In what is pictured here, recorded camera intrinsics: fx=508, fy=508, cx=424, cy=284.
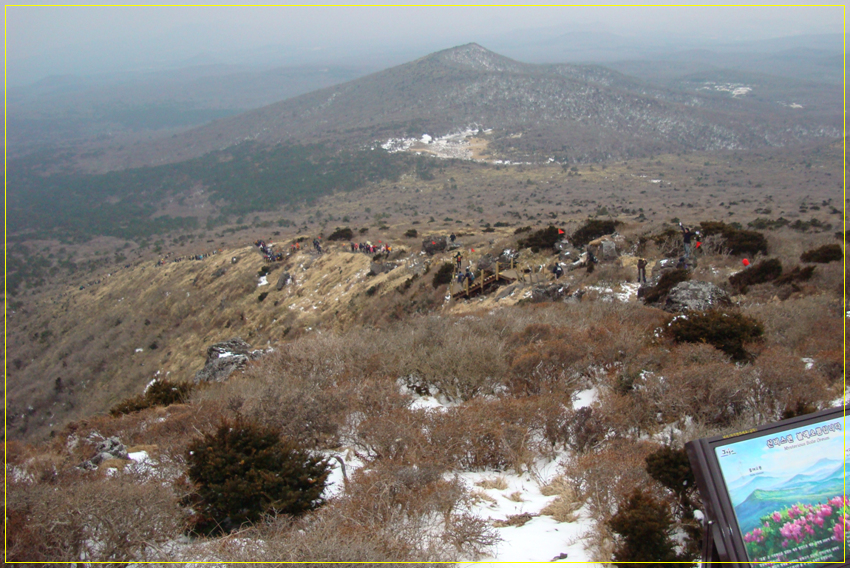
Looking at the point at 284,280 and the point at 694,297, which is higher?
the point at 694,297

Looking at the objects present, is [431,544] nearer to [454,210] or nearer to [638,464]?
[638,464]

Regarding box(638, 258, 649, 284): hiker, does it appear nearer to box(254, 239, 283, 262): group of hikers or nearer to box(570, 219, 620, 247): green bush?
box(570, 219, 620, 247): green bush

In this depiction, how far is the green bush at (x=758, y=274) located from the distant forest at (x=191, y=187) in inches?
4335

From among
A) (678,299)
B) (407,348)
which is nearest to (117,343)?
(407,348)

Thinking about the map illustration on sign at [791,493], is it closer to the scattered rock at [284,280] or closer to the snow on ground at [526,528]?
the snow on ground at [526,528]

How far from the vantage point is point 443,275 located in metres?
22.8

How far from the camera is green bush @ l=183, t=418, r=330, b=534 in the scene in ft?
17.4

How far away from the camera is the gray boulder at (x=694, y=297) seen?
12.6m

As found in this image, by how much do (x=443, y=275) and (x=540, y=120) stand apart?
487 ft

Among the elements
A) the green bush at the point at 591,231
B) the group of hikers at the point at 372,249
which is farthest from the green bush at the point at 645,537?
the group of hikers at the point at 372,249

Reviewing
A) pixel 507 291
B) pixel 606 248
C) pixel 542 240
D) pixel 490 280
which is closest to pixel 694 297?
pixel 507 291

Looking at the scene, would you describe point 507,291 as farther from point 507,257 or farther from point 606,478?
point 606,478

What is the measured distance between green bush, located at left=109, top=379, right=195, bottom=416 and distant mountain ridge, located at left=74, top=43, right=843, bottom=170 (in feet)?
409

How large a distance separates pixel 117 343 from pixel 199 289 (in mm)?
6913
